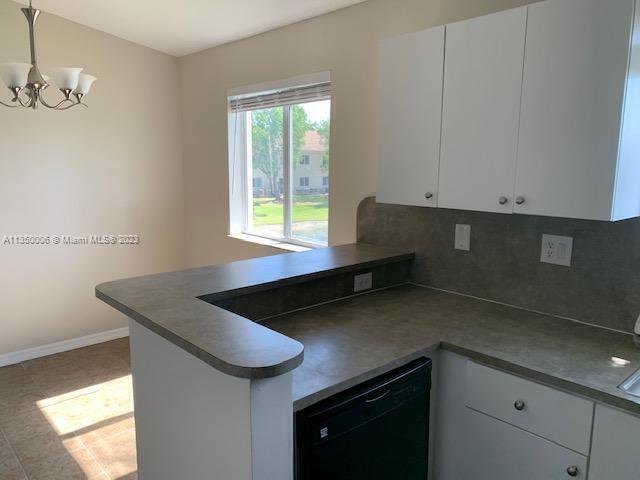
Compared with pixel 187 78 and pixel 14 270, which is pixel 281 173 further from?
pixel 14 270

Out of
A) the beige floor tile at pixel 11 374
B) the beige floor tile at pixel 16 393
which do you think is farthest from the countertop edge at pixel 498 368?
the beige floor tile at pixel 11 374

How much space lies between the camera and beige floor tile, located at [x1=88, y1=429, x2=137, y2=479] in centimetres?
245

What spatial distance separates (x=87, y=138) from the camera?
384 cm

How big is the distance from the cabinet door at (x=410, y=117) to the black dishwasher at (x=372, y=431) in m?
0.83

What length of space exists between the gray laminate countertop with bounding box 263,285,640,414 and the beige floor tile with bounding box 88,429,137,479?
1.30 m

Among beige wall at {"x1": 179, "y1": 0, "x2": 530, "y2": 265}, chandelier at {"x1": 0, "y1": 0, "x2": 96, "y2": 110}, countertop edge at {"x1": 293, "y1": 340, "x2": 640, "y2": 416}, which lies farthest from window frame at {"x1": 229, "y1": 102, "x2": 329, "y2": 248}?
countertop edge at {"x1": 293, "y1": 340, "x2": 640, "y2": 416}

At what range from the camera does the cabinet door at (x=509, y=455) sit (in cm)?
145

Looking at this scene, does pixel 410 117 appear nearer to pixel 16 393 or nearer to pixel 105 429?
pixel 105 429

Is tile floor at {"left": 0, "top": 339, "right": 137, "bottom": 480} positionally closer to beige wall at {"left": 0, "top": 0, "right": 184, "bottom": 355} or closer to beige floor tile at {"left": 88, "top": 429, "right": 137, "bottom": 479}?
beige floor tile at {"left": 88, "top": 429, "right": 137, "bottom": 479}

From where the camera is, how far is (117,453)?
2.59 m

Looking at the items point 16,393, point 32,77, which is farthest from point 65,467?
point 32,77

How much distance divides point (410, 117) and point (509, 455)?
1362mm

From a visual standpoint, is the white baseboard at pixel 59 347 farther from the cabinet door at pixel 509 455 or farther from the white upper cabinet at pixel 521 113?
the cabinet door at pixel 509 455

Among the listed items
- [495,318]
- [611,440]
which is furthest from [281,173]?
[611,440]
